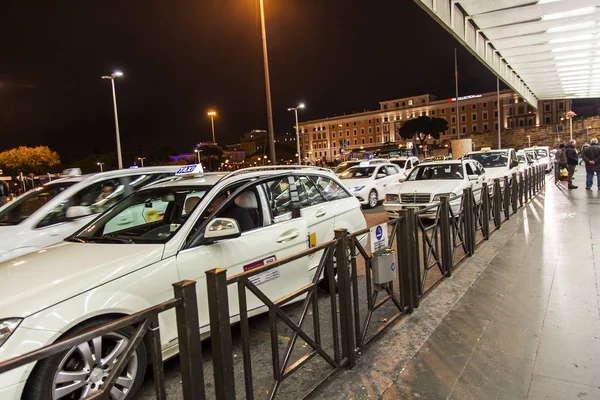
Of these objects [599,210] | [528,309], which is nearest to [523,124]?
[599,210]

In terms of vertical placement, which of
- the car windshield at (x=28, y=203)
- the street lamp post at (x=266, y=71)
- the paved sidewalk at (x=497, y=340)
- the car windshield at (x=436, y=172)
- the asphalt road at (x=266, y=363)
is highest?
the street lamp post at (x=266, y=71)

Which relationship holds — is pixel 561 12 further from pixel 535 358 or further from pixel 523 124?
pixel 523 124

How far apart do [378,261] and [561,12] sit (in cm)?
904

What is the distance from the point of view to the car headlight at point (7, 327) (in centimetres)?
235

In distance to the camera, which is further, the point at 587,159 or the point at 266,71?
the point at 587,159

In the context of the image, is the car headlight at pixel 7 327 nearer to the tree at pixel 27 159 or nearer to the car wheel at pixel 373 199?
the car wheel at pixel 373 199

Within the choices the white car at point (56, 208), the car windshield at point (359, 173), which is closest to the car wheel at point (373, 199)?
the car windshield at point (359, 173)

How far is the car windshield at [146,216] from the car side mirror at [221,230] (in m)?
0.35

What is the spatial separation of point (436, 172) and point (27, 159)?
49561 millimetres

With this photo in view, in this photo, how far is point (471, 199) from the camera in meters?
6.40

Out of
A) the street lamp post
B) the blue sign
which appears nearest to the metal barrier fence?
the blue sign

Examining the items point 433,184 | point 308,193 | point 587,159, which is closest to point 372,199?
point 433,184

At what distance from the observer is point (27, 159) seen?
45969 millimetres

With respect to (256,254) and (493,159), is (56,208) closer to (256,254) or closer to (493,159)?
(256,254)
